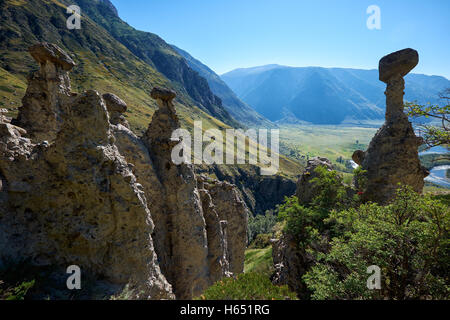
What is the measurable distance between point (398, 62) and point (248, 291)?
76.0 feet

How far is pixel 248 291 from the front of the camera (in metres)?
8.86

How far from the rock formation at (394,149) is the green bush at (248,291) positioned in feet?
48.1

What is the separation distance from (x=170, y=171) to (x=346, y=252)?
35.7 ft

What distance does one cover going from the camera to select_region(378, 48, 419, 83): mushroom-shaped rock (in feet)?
64.5

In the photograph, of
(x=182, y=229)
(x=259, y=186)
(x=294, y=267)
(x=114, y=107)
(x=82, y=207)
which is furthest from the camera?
(x=259, y=186)

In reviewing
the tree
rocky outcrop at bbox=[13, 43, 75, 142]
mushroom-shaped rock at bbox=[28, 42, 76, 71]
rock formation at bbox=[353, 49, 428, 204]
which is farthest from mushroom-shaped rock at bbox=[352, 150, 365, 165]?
mushroom-shaped rock at bbox=[28, 42, 76, 71]

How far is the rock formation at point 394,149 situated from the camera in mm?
18984

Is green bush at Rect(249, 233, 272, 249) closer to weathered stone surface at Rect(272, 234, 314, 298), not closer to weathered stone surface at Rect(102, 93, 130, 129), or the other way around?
weathered stone surface at Rect(272, 234, 314, 298)

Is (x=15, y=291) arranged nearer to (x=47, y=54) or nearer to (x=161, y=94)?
(x=161, y=94)

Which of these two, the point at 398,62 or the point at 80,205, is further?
the point at 398,62

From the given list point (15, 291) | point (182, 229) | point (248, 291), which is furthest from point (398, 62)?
point (15, 291)

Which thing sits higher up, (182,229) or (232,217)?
(182,229)
